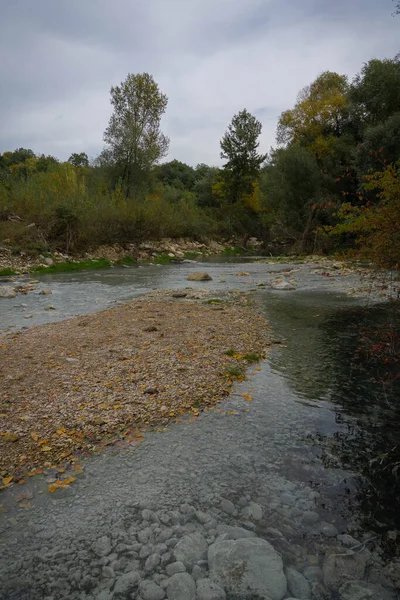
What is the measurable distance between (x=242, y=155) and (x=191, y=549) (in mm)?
52288

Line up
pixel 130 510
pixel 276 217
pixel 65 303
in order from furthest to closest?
pixel 276 217, pixel 65 303, pixel 130 510

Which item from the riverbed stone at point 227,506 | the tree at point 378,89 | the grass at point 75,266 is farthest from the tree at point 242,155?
the riverbed stone at point 227,506

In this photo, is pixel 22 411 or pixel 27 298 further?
pixel 27 298

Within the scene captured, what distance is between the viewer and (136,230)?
101ft

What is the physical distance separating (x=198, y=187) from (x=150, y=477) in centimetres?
5670

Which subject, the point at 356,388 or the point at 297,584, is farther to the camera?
the point at 356,388

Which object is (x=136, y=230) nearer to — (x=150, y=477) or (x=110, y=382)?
(x=110, y=382)

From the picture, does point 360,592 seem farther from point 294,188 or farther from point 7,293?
point 294,188

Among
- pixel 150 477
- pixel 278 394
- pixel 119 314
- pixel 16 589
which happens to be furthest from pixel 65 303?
pixel 16 589

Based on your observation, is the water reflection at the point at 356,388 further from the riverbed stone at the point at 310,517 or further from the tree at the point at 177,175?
the tree at the point at 177,175

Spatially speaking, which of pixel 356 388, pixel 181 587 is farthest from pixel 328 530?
pixel 356 388

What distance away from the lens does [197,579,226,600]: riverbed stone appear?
8.00 feet

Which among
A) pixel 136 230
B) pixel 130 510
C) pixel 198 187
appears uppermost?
pixel 198 187

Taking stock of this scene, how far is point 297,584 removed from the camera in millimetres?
2533
